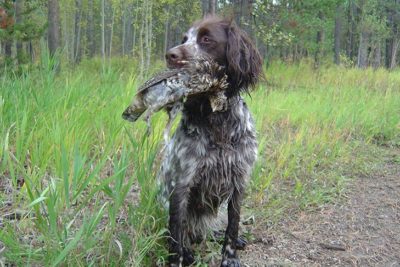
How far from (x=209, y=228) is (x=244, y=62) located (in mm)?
1175

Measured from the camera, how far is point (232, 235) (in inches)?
108

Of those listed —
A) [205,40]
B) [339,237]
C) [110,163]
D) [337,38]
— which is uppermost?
[337,38]

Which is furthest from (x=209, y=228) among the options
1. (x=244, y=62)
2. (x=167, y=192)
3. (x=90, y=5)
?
(x=90, y=5)

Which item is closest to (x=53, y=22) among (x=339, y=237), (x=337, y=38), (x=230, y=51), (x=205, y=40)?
(x=205, y=40)

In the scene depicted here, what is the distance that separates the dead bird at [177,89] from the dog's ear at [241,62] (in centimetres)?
7

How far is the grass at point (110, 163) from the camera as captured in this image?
2008mm

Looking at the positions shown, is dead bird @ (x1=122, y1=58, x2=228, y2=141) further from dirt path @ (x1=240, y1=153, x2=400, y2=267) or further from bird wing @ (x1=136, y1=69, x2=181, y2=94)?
dirt path @ (x1=240, y1=153, x2=400, y2=267)

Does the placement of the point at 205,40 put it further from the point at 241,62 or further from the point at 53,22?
the point at 53,22

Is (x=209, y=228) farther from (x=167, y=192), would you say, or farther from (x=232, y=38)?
(x=232, y=38)

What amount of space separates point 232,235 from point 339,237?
3.19 ft

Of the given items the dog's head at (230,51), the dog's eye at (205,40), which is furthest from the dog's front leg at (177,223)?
the dog's eye at (205,40)

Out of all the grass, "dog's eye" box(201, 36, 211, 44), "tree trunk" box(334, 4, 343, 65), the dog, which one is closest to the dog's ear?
the dog

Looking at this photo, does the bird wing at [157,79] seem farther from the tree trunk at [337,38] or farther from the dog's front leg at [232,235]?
the tree trunk at [337,38]

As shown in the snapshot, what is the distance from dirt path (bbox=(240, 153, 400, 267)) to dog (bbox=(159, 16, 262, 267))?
0.40 m
